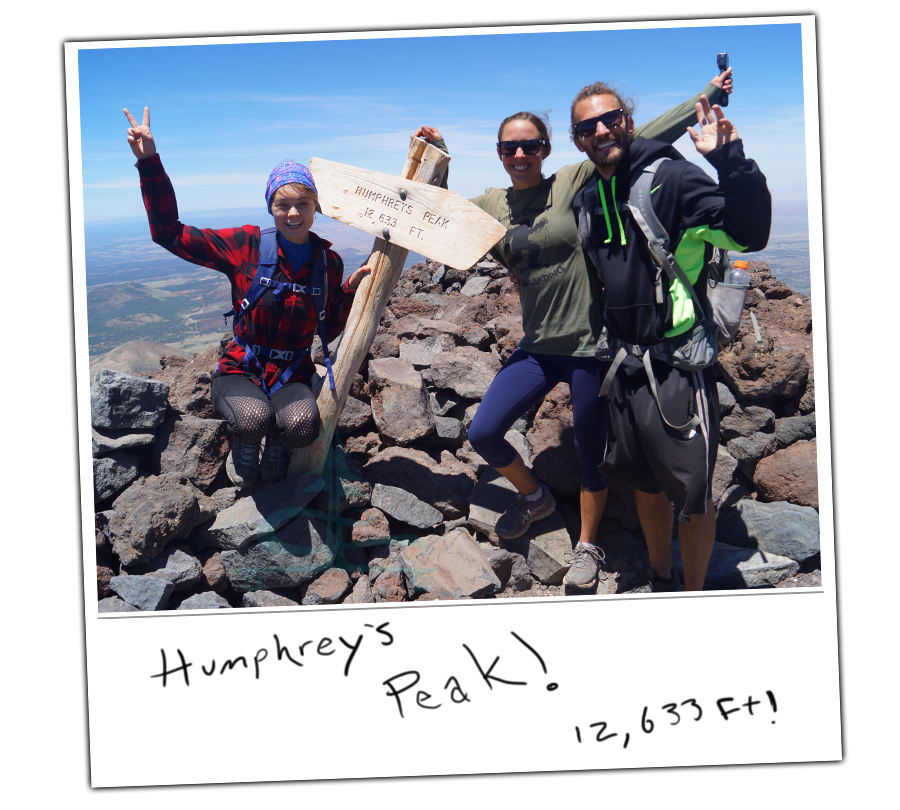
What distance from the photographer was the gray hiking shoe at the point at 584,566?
340cm

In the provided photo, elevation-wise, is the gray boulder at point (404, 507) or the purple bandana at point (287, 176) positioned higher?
the purple bandana at point (287, 176)

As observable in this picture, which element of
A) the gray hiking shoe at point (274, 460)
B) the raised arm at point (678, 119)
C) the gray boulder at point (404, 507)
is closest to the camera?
the raised arm at point (678, 119)

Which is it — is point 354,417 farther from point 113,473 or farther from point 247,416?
point 113,473

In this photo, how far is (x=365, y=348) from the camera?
3654 millimetres

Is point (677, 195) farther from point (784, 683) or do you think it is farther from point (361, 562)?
point (361, 562)

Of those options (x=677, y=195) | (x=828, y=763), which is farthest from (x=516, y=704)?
(x=677, y=195)

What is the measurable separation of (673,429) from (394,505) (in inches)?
72.5

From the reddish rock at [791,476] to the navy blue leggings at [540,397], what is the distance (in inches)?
49.7

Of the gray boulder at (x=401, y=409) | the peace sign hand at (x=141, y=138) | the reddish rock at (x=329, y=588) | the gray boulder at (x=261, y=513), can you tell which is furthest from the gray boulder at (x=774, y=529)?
the peace sign hand at (x=141, y=138)

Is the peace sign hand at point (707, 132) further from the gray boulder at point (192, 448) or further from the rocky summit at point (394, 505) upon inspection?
the gray boulder at point (192, 448)

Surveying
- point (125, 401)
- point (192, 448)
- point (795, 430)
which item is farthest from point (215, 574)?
point (795, 430)

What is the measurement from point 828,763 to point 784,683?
36 centimetres

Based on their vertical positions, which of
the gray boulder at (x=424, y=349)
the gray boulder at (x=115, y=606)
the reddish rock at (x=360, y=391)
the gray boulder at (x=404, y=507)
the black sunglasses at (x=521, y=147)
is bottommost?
the gray boulder at (x=115, y=606)

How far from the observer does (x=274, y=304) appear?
10.9ft
